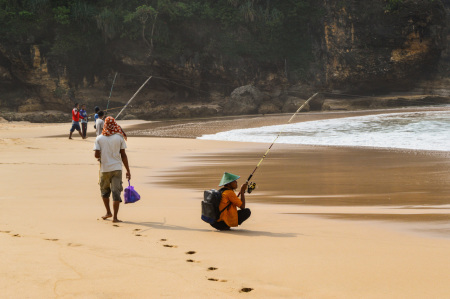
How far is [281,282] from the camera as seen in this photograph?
369 centimetres

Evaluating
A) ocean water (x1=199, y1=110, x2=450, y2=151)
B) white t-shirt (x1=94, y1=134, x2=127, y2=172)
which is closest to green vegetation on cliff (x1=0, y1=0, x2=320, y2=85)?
ocean water (x1=199, y1=110, x2=450, y2=151)

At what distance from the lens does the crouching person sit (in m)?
5.41

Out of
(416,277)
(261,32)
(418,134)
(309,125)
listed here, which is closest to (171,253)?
(416,277)

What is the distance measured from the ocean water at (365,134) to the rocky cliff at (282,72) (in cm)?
1530

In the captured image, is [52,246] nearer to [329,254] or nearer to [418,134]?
[329,254]

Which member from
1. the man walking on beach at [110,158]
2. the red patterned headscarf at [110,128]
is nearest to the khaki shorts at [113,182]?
the man walking on beach at [110,158]

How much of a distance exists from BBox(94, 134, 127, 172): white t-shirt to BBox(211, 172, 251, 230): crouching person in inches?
56.4

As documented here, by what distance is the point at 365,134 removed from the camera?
18.8 m

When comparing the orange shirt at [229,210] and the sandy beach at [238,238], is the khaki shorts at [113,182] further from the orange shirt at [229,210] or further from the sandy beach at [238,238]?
the orange shirt at [229,210]

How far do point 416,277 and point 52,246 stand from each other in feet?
9.85

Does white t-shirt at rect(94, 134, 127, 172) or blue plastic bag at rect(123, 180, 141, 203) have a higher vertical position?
white t-shirt at rect(94, 134, 127, 172)

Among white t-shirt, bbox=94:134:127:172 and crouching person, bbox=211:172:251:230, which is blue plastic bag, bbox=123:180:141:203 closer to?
white t-shirt, bbox=94:134:127:172

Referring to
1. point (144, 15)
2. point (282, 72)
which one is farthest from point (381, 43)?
point (144, 15)

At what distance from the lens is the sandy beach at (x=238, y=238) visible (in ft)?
11.8
